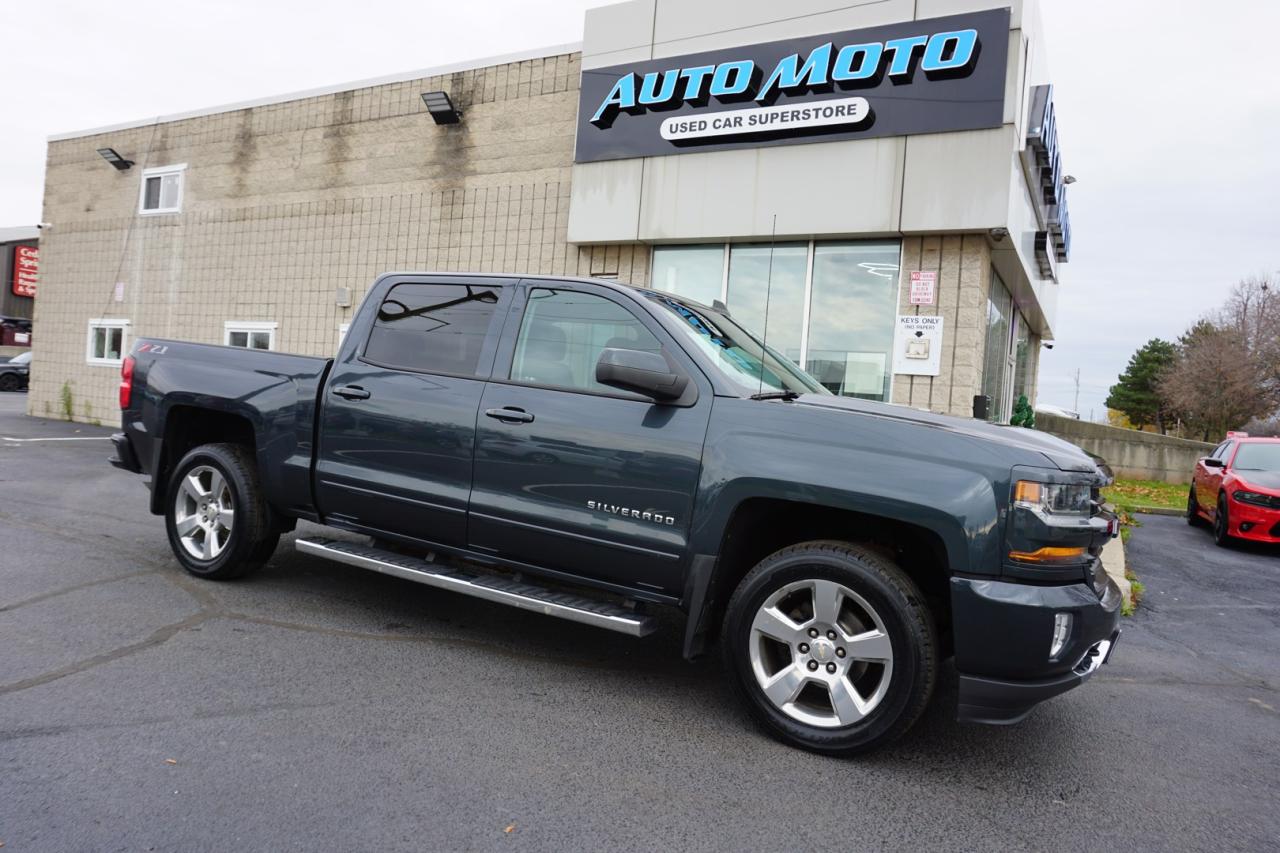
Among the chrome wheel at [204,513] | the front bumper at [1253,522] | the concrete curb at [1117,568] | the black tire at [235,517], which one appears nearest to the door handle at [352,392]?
the black tire at [235,517]

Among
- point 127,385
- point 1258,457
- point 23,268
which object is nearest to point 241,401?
point 127,385

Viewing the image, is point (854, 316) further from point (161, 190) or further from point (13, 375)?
point (13, 375)

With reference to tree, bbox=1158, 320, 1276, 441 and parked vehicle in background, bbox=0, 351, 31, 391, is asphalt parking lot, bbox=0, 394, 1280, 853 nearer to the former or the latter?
parked vehicle in background, bbox=0, 351, 31, 391

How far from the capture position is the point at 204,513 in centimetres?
523

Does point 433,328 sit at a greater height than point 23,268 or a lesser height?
lesser

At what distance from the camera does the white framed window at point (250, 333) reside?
48.7ft

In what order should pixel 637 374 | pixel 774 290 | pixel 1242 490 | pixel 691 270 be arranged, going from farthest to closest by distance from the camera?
pixel 691 270, pixel 774 290, pixel 1242 490, pixel 637 374

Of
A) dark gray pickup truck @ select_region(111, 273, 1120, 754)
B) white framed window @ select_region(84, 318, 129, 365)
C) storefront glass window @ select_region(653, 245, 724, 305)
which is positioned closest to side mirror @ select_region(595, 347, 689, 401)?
dark gray pickup truck @ select_region(111, 273, 1120, 754)

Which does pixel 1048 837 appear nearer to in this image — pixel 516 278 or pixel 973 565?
pixel 973 565

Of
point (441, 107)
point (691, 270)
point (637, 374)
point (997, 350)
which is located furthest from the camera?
point (441, 107)

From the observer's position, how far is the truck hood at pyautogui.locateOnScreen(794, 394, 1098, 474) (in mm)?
3164

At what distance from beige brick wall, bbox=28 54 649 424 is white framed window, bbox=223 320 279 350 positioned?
0.53 ft

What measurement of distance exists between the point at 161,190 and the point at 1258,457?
63.6 feet

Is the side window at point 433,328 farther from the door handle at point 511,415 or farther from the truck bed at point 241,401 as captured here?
the truck bed at point 241,401
